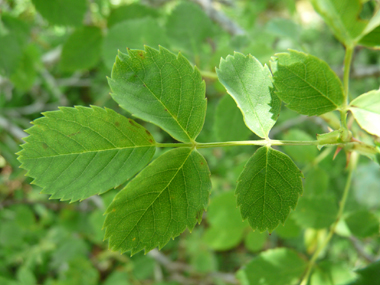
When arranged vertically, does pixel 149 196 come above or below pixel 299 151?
above

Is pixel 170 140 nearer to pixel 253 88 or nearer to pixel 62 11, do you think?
pixel 62 11

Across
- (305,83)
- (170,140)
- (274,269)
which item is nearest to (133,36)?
(305,83)

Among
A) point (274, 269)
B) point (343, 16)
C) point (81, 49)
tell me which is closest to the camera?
point (343, 16)

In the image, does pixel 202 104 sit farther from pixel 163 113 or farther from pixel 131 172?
pixel 131 172

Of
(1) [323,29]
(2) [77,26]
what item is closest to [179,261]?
(2) [77,26]

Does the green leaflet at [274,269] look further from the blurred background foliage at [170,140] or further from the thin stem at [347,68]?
the thin stem at [347,68]

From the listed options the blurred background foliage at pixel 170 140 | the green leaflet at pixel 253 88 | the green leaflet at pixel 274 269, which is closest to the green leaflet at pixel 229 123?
the blurred background foliage at pixel 170 140
